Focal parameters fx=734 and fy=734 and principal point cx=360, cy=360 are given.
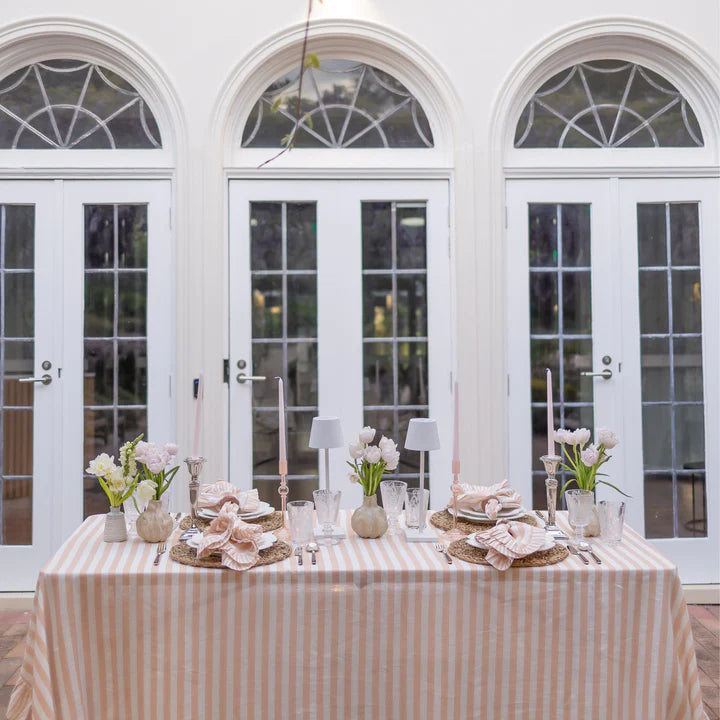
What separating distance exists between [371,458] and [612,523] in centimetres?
69

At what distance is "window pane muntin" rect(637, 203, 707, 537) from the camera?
3551 millimetres

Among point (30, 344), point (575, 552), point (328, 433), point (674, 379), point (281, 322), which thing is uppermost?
point (281, 322)

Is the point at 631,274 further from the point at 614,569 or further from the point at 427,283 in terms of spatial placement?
the point at 614,569

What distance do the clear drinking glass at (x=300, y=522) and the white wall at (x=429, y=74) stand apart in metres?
1.56

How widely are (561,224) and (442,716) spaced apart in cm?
245

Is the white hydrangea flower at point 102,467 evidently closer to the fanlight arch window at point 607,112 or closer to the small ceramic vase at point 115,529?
the small ceramic vase at point 115,529

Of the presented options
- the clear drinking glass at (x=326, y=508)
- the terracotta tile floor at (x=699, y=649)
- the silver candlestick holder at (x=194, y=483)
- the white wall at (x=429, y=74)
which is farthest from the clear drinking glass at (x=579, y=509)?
the white wall at (x=429, y=74)

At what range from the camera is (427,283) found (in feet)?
11.6

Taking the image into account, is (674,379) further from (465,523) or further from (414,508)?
(414,508)

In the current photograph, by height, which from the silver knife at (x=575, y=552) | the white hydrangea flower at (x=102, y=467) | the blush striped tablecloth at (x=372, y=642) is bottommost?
the blush striped tablecloth at (x=372, y=642)

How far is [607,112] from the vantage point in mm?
3566

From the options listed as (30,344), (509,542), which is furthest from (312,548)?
(30,344)

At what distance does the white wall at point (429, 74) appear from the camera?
3.39m

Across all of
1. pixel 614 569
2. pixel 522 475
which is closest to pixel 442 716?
pixel 614 569
